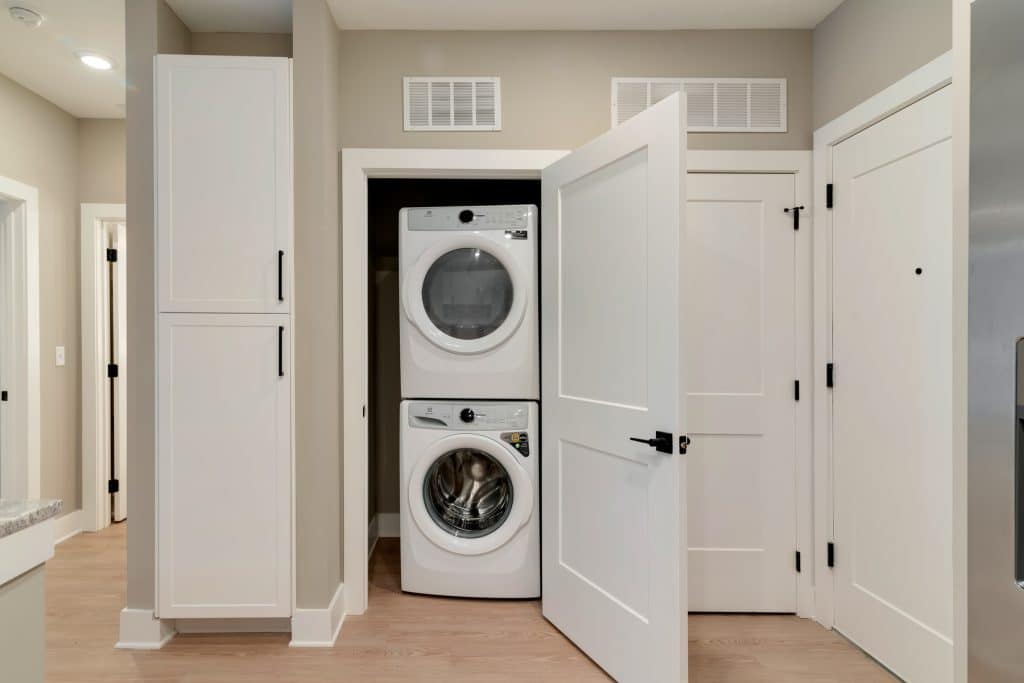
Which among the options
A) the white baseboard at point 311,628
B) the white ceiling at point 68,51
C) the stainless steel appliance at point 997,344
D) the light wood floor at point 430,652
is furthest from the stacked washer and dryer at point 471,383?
the stainless steel appliance at point 997,344

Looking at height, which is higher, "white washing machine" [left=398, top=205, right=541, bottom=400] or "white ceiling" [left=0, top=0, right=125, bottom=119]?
"white ceiling" [left=0, top=0, right=125, bottom=119]

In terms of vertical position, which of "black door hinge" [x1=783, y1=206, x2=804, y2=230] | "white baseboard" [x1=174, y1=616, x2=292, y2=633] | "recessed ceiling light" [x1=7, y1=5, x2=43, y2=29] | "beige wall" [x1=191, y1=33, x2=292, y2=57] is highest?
"recessed ceiling light" [x1=7, y1=5, x2=43, y2=29]

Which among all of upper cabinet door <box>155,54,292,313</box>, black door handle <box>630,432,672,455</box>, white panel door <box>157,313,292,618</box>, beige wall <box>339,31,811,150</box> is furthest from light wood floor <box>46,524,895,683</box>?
beige wall <box>339,31,811,150</box>

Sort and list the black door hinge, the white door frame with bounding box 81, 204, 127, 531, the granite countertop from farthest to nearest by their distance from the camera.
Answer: the white door frame with bounding box 81, 204, 127, 531 → the black door hinge → the granite countertop

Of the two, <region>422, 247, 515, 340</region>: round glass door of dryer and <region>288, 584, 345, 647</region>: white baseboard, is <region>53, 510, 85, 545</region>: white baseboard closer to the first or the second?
<region>288, 584, 345, 647</region>: white baseboard

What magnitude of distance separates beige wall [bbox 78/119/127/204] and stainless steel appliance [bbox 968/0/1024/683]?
4.09m

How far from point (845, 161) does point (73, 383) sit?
413 centimetres

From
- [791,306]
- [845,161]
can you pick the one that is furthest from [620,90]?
[791,306]

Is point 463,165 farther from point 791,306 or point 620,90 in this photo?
point 791,306

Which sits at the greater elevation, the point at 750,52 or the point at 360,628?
the point at 750,52

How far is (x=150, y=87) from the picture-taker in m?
2.27

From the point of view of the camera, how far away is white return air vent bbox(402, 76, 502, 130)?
8.33ft

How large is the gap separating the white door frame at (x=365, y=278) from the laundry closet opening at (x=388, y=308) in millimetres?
1088

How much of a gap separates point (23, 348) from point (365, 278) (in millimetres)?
2081
